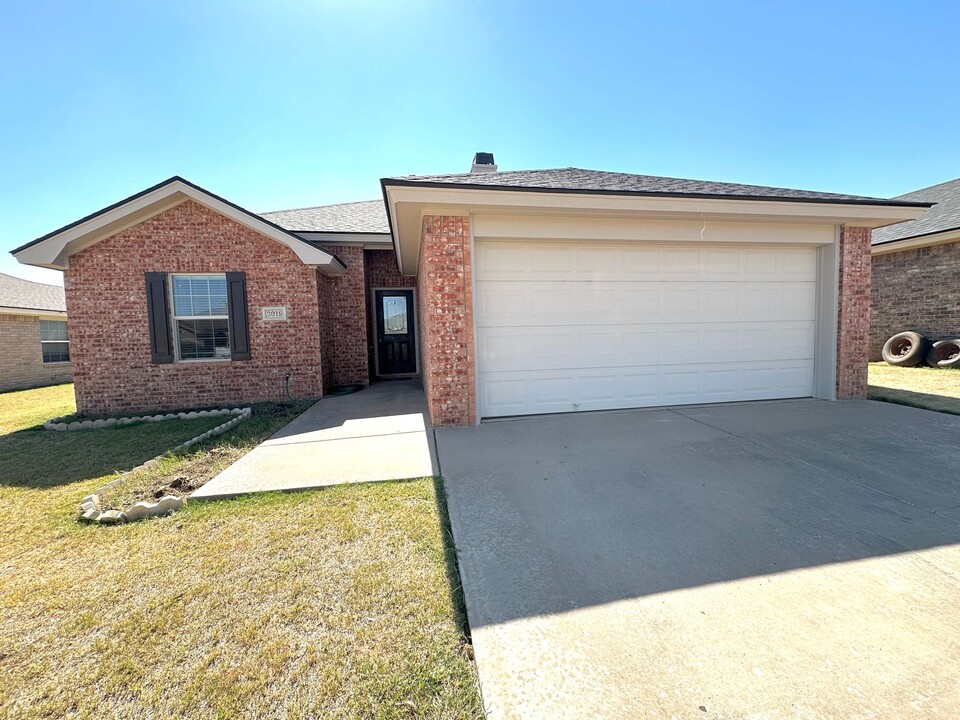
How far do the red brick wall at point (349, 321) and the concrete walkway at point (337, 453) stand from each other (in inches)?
116

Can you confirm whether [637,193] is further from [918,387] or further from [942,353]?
[942,353]

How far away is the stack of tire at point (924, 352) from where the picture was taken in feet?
34.3

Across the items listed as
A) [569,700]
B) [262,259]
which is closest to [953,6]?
[569,700]

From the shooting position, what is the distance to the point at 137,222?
7.45 metres

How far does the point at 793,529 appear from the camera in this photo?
108 inches

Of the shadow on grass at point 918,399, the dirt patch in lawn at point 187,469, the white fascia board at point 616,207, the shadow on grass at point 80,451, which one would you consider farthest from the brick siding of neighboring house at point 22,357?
the shadow on grass at point 918,399

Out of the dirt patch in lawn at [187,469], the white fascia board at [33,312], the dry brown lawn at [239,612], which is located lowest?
the dry brown lawn at [239,612]

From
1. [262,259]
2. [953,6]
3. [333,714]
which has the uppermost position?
[953,6]

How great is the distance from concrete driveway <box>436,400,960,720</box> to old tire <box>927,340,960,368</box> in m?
9.41

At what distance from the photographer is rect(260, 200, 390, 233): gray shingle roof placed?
33.0 ft

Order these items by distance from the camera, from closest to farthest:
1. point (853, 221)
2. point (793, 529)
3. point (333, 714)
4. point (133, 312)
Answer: point (333, 714) < point (793, 529) < point (853, 221) < point (133, 312)

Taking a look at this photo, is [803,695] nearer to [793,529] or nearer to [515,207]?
[793,529]

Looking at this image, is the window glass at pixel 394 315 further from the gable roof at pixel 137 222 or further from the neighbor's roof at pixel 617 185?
the neighbor's roof at pixel 617 185

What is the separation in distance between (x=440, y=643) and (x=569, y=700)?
0.60m
